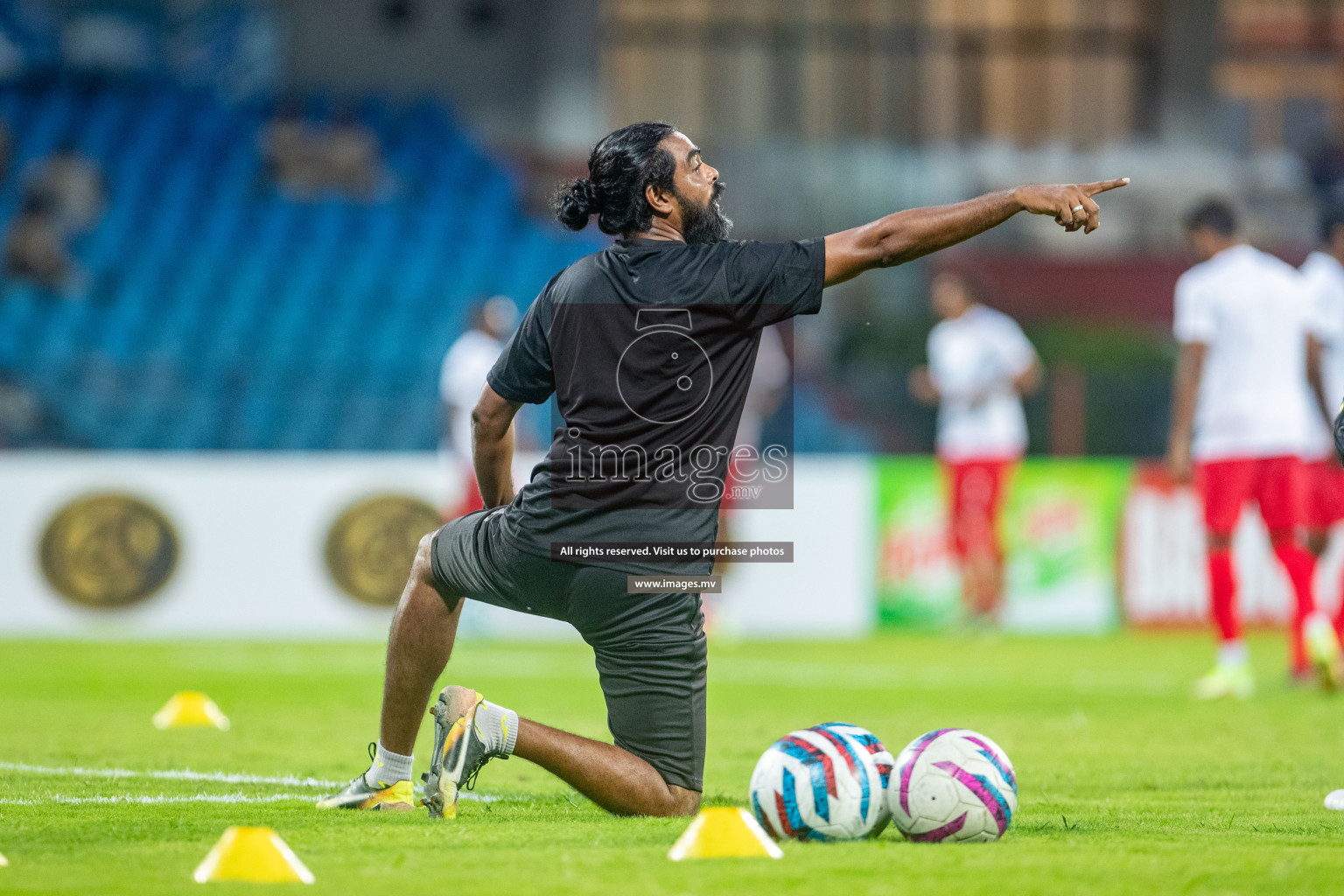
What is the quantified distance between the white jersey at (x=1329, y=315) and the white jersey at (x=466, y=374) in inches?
224

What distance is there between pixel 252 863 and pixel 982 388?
33.5 feet

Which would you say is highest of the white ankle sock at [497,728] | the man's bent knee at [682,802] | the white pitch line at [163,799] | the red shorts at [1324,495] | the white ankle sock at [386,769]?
the red shorts at [1324,495]

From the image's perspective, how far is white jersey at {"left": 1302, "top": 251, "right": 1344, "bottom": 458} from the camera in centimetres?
938

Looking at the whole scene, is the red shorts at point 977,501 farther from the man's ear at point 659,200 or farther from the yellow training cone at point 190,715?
the man's ear at point 659,200

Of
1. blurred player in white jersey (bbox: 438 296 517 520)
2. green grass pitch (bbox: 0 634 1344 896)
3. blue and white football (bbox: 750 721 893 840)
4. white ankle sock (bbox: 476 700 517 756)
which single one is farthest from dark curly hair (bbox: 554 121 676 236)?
blurred player in white jersey (bbox: 438 296 517 520)

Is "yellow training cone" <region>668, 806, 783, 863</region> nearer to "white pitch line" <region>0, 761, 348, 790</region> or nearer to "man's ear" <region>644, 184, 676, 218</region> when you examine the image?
"man's ear" <region>644, 184, 676, 218</region>

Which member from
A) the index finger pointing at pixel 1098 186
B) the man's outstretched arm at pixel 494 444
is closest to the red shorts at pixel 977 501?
the man's outstretched arm at pixel 494 444

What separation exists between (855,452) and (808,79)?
9.77 meters

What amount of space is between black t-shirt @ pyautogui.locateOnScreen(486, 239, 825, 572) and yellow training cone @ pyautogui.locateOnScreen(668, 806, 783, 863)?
0.84m

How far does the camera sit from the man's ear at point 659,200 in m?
4.82

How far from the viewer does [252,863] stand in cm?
372

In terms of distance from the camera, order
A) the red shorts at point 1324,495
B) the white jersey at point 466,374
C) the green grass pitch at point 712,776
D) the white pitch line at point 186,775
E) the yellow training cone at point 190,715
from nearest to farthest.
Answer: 1. the green grass pitch at point 712,776
2. the white pitch line at point 186,775
3. the yellow training cone at point 190,715
4. the red shorts at point 1324,495
5. the white jersey at point 466,374

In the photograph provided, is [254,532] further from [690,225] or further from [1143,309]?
[1143,309]

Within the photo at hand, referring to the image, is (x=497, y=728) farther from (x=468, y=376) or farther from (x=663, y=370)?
(x=468, y=376)
